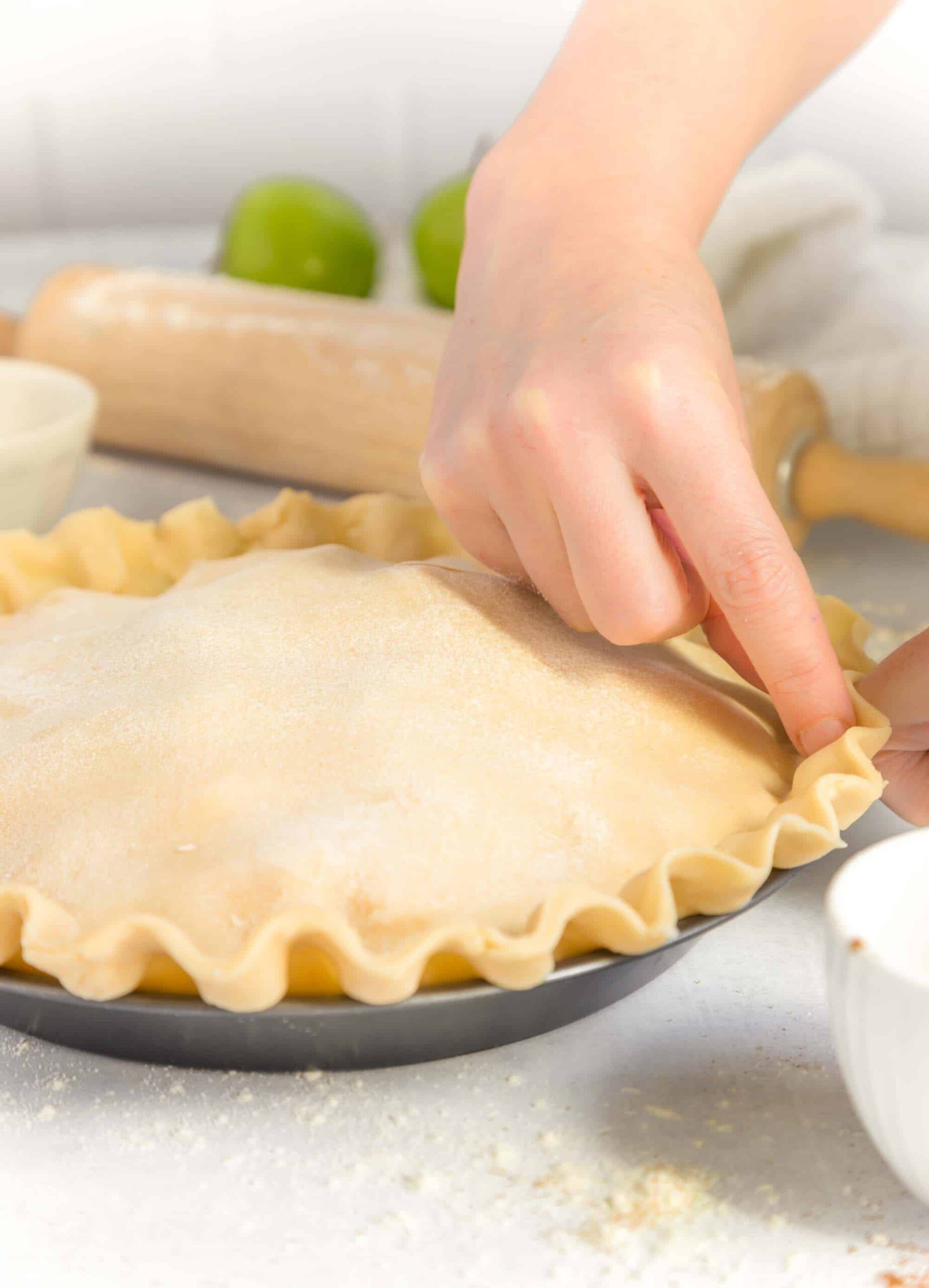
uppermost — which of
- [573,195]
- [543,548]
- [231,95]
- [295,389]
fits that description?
[573,195]

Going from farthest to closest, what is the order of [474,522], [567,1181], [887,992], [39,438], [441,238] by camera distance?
[441,238] → [39,438] → [474,522] → [567,1181] → [887,992]

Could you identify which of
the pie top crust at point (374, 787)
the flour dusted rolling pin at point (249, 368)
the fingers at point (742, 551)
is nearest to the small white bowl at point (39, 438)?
the flour dusted rolling pin at point (249, 368)

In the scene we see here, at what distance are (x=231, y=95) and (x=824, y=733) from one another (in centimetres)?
305

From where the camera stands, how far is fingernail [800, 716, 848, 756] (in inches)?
33.2

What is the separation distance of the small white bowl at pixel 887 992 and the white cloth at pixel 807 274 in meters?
1.29

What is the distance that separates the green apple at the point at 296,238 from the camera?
2260 millimetres

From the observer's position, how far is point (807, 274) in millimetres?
1940

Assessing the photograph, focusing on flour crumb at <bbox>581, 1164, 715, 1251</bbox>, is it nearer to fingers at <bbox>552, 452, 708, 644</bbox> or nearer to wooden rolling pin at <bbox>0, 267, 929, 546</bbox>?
fingers at <bbox>552, 452, 708, 644</bbox>

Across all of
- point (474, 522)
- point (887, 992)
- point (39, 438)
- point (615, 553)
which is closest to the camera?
point (887, 992)

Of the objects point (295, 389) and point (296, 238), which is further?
point (296, 238)

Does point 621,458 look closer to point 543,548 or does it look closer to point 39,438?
point 543,548

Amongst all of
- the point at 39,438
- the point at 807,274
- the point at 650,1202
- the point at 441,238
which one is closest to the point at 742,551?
the point at 650,1202

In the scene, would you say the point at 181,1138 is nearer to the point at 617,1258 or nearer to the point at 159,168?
the point at 617,1258

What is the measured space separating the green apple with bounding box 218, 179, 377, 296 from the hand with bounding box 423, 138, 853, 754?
1.36 m
